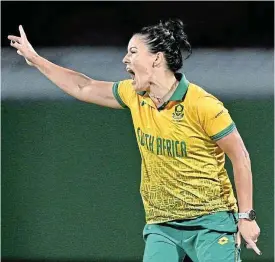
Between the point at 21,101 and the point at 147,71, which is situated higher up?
the point at 147,71

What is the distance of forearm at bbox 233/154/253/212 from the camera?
401 cm

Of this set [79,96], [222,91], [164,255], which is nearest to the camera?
[164,255]

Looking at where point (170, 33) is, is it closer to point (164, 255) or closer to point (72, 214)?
point (164, 255)

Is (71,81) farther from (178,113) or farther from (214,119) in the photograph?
(214,119)

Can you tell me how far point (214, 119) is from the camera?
399 centimetres

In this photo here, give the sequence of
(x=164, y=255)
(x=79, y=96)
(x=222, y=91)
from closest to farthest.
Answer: (x=164, y=255)
(x=79, y=96)
(x=222, y=91)

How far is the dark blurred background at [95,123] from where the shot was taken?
5.93 m

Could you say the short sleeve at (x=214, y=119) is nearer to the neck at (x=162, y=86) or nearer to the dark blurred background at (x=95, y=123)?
the neck at (x=162, y=86)

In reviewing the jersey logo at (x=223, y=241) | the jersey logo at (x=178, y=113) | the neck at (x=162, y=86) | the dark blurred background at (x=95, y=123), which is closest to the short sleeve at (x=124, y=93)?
the neck at (x=162, y=86)

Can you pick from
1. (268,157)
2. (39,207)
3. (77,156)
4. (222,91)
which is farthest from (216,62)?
(39,207)

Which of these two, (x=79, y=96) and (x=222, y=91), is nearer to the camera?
(x=79, y=96)

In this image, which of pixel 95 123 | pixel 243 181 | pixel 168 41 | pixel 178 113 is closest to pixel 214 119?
pixel 178 113

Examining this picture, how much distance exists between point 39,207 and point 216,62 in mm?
1412

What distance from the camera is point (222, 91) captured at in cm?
588
